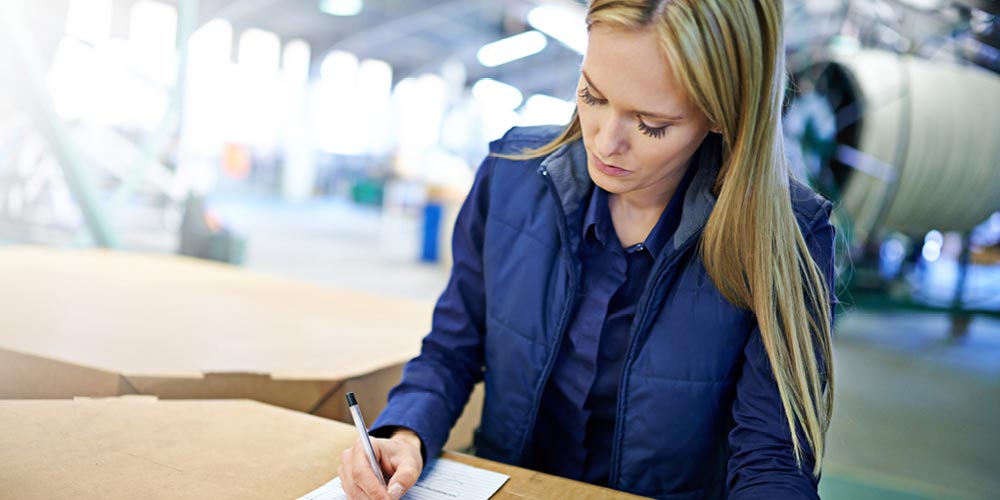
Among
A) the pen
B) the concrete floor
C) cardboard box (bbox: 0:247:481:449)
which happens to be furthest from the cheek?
the concrete floor

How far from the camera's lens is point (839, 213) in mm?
4301

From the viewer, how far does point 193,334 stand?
136 centimetres

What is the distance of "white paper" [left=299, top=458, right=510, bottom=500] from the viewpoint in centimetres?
75

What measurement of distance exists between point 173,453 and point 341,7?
31.5ft

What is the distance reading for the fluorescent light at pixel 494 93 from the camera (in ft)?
46.1

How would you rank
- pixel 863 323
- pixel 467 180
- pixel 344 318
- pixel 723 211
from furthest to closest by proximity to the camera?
1. pixel 467 180
2. pixel 863 323
3. pixel 344 318
4. pixel 723 211

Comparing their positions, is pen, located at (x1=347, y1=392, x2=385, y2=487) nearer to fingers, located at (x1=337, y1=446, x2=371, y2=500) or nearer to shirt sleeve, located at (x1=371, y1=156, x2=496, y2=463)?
fingers, located at (x1=337, y1=446, x2=371, y2=500)

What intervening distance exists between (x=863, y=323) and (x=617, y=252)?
5.28 meters

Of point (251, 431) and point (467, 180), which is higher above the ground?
point (467, 180)

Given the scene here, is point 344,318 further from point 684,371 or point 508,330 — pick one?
point 684,371

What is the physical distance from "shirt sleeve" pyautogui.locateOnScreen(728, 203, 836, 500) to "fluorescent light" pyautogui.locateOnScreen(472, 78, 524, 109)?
532 inches

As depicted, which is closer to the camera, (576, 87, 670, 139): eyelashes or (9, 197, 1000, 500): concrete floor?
(576, 87, 670, 139): eyelashes

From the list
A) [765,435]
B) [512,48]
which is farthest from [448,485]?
[512,48]

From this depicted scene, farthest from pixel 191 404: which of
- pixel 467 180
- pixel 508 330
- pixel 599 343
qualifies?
pixel 467 180
